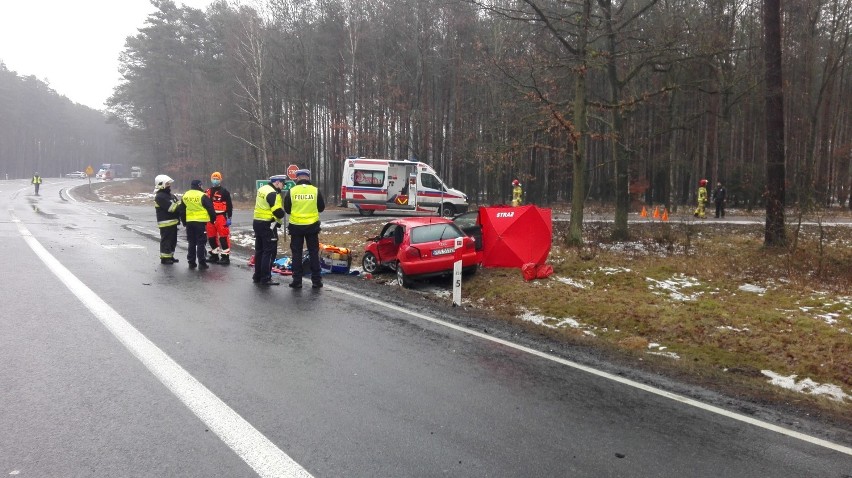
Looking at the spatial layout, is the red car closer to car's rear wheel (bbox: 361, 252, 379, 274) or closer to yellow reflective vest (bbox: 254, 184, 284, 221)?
car's rear wheel (bbox: 361, 252, 379, 274)

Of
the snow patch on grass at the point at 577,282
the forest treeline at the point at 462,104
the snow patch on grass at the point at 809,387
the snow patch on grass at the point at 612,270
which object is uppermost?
the forest treeline at the point at 462,104

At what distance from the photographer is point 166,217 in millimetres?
12516

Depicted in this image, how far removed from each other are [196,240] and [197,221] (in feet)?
1.35

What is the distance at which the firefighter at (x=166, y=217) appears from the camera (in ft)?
40.7

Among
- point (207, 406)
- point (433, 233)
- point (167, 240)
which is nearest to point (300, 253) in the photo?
point (433, 233)

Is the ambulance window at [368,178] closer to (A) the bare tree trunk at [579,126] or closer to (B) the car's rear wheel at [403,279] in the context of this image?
(A) the bare tree trunk at [579,126]

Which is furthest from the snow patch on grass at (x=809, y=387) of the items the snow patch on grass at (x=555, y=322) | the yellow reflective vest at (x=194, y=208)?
the yellow reflective vest at (x=194, y=208)

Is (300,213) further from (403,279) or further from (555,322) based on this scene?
(555,322)

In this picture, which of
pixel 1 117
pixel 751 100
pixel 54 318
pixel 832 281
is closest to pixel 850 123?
pixel 751 100

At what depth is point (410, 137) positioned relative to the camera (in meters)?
39.9

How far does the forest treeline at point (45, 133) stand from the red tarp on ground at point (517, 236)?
297 feet

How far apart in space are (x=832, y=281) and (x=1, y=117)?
Result: 12254 centimetres

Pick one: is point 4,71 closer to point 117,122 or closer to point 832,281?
point 117,122

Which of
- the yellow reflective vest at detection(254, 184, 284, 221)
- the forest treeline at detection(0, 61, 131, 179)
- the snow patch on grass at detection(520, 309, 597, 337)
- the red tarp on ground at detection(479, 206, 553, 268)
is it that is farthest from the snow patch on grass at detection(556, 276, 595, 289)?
the forest treeline at detection(0, 61, 131, 179)
